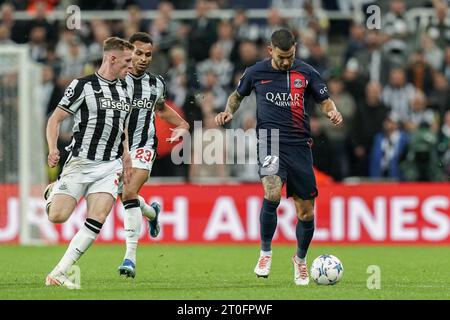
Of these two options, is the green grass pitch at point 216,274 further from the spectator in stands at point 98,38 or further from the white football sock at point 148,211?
the spectator in stands at point 98,38

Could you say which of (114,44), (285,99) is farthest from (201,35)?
(114,44)

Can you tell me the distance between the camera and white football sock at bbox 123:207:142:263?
10945 millimetres

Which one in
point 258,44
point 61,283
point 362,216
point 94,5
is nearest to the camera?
point 61,283

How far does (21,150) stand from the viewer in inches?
699

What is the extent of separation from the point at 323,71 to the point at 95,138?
341 inches

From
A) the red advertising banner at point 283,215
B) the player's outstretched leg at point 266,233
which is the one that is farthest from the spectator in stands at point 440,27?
the player's outstretched leg at point 266,233

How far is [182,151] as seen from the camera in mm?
18234

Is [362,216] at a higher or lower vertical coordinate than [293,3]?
lower

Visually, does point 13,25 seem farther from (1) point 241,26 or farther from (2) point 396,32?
(2) point 396,32

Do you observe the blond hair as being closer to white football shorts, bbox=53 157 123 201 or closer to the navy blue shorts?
white football shorts, bbox=53 157 123 201

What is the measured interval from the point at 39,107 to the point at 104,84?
8314 millimetres
